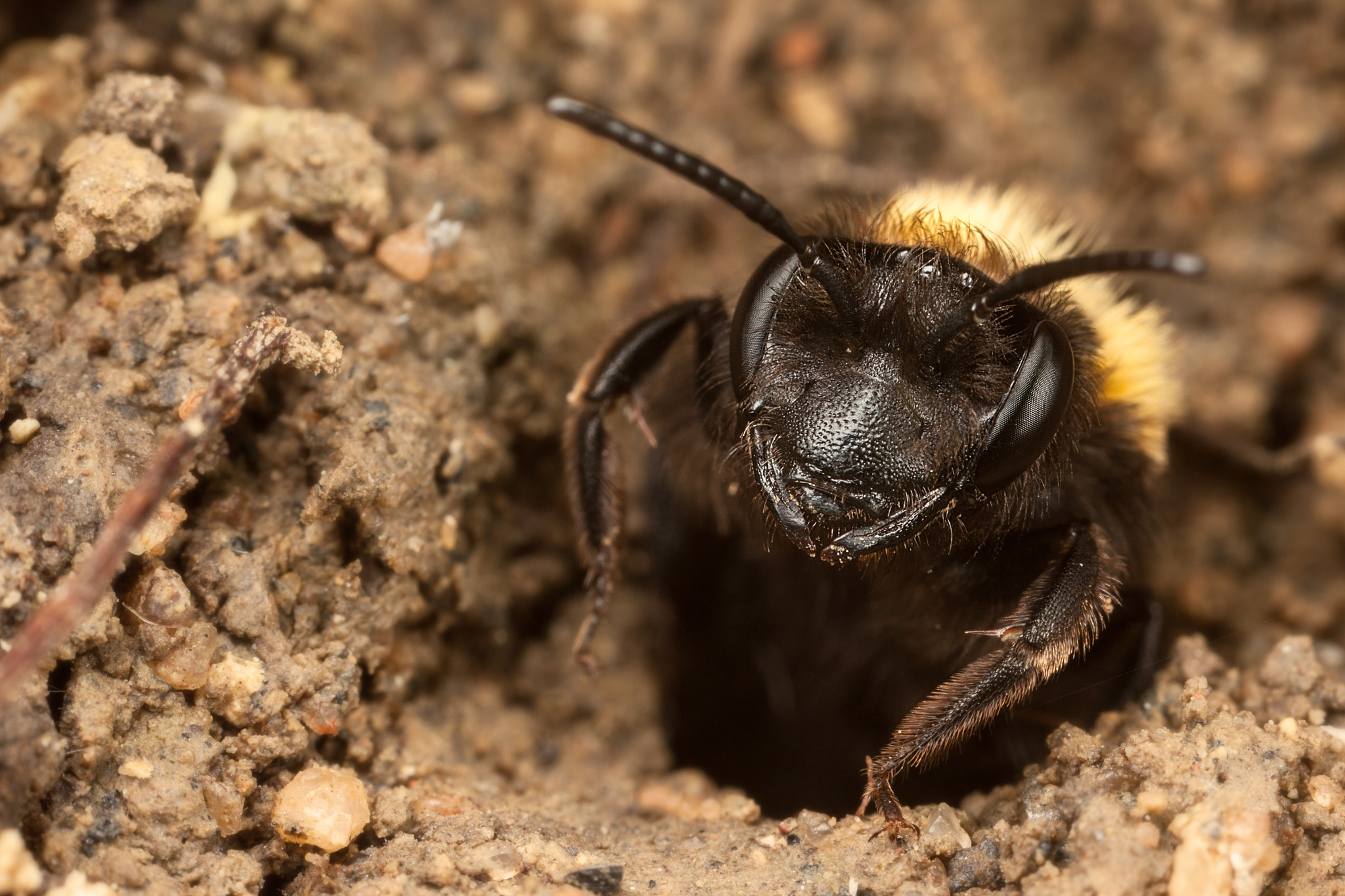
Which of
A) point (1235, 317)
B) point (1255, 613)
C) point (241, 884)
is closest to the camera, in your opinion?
point (241, 884)

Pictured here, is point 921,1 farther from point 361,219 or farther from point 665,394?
point 361,219

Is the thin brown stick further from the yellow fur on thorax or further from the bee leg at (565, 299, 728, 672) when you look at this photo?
the yellow fur on thorax

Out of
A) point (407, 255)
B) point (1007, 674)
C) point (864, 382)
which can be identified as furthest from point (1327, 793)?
point (407, 255)

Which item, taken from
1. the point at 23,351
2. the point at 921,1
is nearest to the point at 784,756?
the point at 23,351

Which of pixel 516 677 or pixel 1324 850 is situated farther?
pixel 516 677

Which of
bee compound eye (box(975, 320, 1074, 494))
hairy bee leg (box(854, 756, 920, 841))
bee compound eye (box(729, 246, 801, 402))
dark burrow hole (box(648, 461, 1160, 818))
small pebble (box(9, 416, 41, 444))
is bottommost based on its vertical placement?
dark burrow hole (box(648, 461, 1160, 818))

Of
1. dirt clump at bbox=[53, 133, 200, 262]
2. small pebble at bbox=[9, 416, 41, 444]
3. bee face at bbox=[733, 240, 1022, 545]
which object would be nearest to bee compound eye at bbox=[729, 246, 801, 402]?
bee face at bbox=[733, 240, 1022, 545]

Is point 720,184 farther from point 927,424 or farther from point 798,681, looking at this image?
point 798,681
